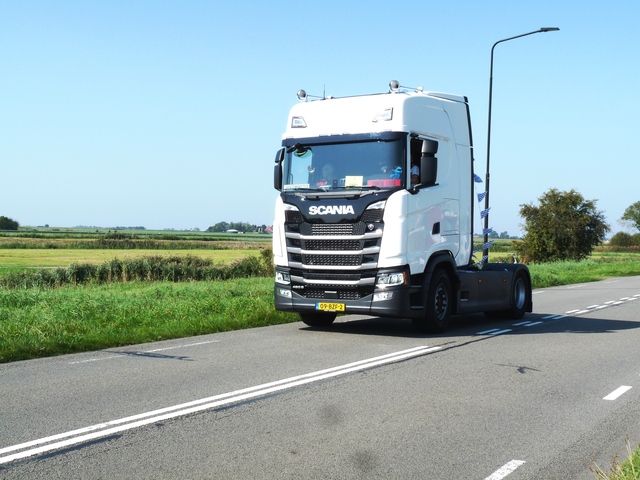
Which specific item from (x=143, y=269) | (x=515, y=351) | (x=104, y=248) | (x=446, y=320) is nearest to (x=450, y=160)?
(x=446, y=320)

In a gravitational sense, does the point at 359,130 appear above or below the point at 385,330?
above

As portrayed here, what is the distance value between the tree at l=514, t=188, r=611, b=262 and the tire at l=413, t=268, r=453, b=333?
64002mm

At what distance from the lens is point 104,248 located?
293ft

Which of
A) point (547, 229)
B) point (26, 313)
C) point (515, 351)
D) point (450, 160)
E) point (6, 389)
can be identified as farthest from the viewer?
point (547, 229)

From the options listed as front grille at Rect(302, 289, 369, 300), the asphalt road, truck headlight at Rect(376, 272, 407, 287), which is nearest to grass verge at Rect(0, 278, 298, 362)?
the asphalt road

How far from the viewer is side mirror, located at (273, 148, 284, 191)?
1316 cm

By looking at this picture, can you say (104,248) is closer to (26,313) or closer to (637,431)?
(26,313)

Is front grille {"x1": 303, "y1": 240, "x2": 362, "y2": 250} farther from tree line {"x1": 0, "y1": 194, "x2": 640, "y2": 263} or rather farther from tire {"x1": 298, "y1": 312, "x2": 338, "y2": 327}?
tree line {"x1": 0, "y1": 194, "x2": 640, "y2": 263}

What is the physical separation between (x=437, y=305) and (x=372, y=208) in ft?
7.61

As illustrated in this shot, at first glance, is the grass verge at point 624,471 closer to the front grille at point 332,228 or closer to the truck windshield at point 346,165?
the front grille at point 332,228

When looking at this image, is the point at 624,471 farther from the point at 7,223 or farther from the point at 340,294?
the point at 7,223

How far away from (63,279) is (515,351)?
31.9 m

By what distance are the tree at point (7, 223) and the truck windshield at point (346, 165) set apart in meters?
165

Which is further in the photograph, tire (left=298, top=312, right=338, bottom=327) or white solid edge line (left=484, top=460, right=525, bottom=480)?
tire (left=298, top=312, right=338, bottom=327)
